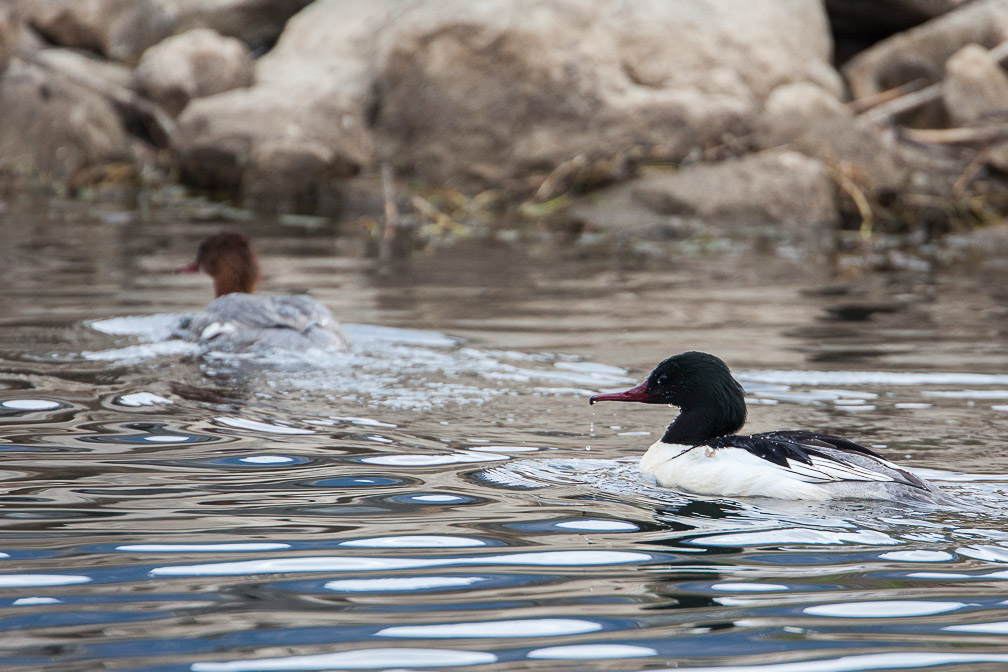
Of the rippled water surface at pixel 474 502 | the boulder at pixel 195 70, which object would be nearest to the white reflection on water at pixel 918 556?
the rippled water surface at pixel 474 502

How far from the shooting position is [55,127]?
17.5 m

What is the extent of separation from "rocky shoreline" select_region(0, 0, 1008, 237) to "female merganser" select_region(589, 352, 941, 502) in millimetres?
8821

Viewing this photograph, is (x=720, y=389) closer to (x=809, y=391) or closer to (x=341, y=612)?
(x=809, y=391)

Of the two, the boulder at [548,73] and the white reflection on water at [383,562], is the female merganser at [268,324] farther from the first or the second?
the boulder at [548,73]

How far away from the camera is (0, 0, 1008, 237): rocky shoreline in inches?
575

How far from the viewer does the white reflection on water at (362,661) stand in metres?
3.10

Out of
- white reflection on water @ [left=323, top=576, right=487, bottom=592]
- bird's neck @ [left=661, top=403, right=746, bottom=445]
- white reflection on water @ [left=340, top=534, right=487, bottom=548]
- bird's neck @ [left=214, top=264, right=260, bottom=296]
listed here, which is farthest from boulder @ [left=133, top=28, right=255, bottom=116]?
white reflection on water @ [left=323, top=576, right=487, bottom=592]

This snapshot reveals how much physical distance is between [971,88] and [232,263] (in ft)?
32.1

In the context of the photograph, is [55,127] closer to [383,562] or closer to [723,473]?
[723,473]

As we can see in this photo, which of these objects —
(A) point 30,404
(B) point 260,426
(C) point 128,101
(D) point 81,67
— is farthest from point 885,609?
(D) point 81,67

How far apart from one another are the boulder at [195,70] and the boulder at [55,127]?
0.80 m

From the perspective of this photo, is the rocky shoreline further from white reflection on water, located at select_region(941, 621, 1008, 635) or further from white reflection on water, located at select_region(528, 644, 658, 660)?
white reflection on water, located at select_region(528, 644, 658, 660)

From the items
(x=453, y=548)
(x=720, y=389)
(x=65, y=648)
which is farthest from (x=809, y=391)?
(x=65, y=648)

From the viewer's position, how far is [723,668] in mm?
3139
